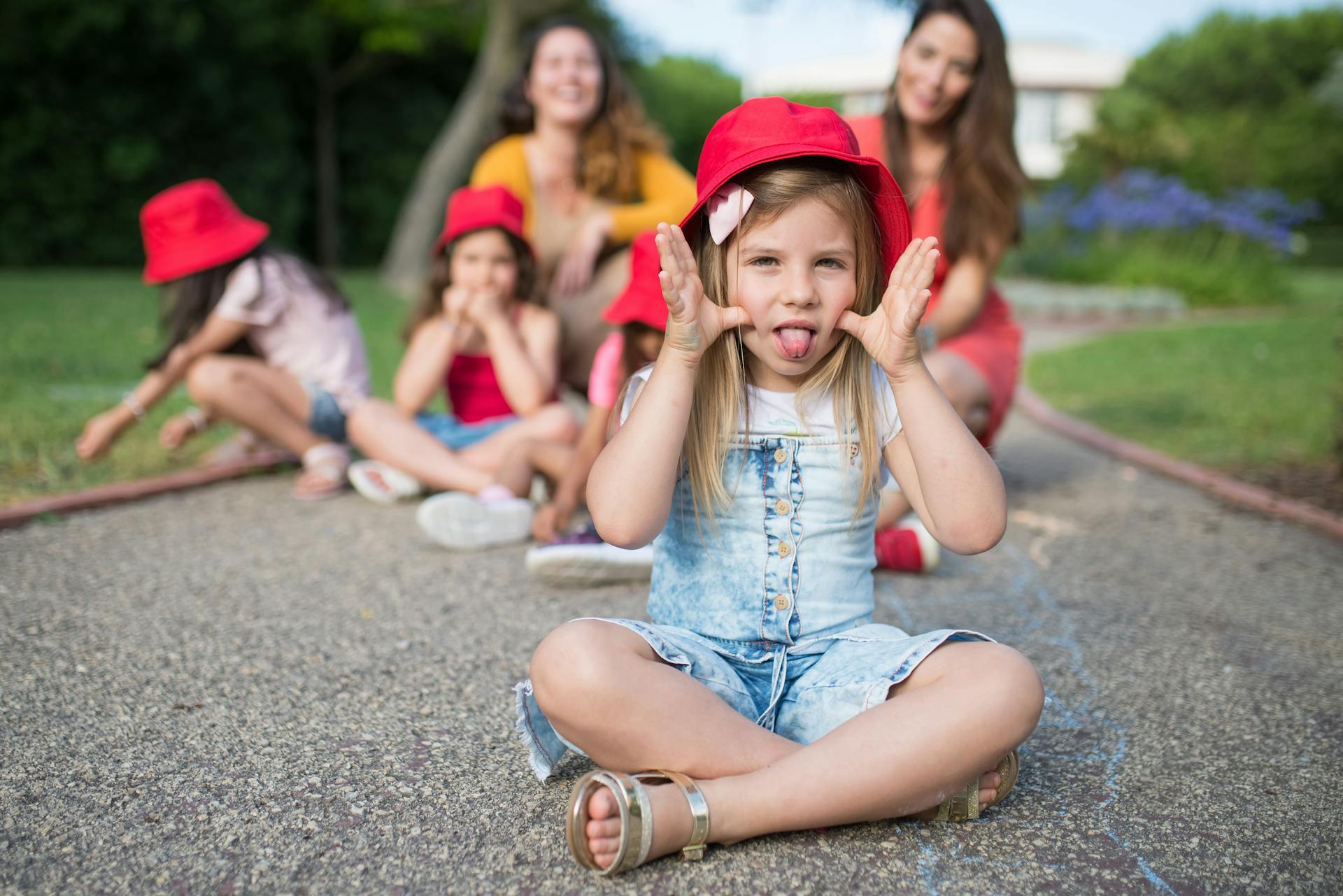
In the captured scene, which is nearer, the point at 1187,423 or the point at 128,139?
the point at 1187,423

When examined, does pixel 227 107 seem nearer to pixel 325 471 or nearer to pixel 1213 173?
pixel 325 471

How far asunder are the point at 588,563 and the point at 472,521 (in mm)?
572

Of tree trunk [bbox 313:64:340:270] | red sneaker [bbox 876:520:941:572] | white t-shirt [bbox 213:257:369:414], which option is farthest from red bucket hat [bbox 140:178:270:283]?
tree trunk [bbox 313:64:340:270]

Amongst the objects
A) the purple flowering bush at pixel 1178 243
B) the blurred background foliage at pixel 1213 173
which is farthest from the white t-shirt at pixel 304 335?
the purple flowering bush at pixel 1178 243

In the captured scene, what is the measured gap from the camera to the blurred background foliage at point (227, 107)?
14.1 metres

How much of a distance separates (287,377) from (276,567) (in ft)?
3.83

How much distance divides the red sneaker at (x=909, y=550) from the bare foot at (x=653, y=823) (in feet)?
5.41

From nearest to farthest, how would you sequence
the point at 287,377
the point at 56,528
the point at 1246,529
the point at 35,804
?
the point at 35,804, the point at 56,528, the point at 1246,529, the point at 287,377

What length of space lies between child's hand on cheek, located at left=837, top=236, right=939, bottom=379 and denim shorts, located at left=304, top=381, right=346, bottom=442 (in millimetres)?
2809

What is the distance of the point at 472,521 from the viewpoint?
3209 mm

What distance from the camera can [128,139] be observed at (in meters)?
15.0

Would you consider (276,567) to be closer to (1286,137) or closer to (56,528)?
(56,528)

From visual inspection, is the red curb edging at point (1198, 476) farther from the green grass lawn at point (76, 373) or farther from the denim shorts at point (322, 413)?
the green grass lawn at point (76, 373)

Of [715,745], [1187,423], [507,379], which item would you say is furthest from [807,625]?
[1187,423]
